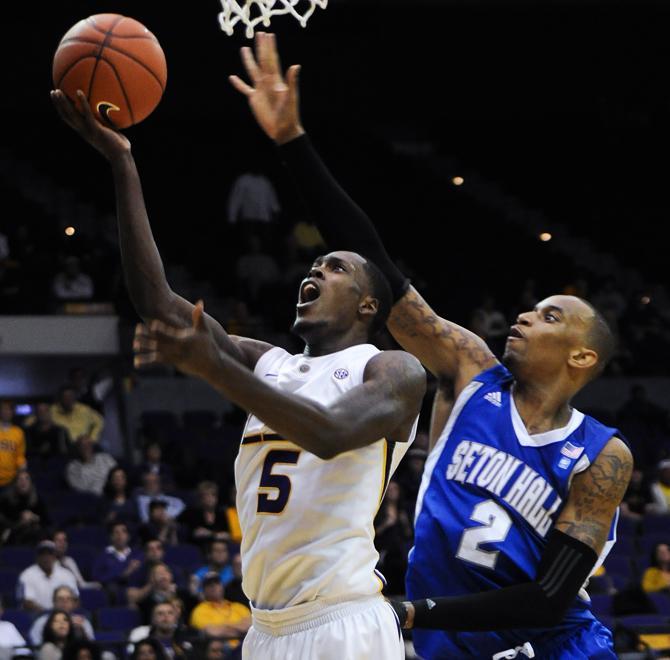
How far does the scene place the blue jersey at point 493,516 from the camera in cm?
432

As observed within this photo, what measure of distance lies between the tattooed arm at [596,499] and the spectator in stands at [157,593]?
21.5 feet

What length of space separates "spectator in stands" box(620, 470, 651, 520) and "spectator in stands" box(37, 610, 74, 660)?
6.56m

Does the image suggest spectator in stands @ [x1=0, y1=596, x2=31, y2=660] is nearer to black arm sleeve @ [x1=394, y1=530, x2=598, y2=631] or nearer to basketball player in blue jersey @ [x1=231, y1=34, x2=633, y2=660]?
basketball player in blue jersey @ [x1=231, y1=34, x2=633, y2=660]

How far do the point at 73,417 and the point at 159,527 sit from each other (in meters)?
2.66

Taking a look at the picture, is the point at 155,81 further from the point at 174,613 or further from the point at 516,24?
the point at 516,24

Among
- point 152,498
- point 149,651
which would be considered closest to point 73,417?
point 152,498

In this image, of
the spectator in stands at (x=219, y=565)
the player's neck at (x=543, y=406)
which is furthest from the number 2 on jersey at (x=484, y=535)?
the spectator in stands at (x=219, y=565)

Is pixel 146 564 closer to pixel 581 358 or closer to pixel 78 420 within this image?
pixel 78 420

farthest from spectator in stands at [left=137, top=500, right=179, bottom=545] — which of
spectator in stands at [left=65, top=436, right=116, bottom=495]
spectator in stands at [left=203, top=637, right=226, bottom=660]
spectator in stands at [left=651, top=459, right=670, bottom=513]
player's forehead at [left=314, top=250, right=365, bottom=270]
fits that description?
player's forehead at [left=314, top=250, right=365, bottom=270]

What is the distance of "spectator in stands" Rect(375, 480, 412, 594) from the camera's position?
10.8 meters

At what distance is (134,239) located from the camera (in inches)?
155

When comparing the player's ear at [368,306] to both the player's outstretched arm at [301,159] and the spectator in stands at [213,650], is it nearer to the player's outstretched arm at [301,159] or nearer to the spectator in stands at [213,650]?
the player's outstretched arm at [301,159]

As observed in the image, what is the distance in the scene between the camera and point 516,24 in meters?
18.5

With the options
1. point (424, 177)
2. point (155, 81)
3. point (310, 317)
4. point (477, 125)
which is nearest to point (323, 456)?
point (310, 317)
